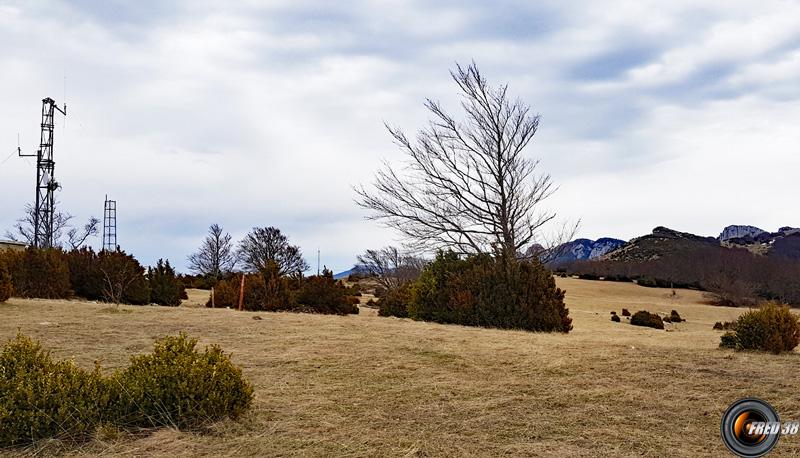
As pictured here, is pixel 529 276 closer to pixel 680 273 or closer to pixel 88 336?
pixel 88 336

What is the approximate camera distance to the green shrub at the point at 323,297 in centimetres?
1744

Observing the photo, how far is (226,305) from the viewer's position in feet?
59.5

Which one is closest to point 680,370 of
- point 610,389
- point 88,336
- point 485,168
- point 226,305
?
point 610,389

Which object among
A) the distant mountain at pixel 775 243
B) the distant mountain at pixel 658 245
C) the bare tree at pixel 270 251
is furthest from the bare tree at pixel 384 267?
the distant mountain at pixel 775 243

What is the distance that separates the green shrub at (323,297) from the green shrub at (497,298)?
224 cm

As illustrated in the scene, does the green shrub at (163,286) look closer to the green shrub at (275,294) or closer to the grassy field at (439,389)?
the green shrub at (275,294)

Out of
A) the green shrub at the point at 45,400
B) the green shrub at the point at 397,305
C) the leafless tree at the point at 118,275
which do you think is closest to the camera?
the green shrub at the point at 45,400

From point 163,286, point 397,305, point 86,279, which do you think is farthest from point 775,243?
point 86,279

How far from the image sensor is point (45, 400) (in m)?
4.89

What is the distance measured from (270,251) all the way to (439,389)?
44454 millimetres

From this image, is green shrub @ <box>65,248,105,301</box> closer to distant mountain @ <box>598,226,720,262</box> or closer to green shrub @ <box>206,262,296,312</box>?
green shrub @ <box>206,262,296,312</box>

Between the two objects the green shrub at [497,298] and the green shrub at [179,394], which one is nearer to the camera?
the green shrub at [179,394]

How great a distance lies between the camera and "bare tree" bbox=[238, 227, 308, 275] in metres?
48.9

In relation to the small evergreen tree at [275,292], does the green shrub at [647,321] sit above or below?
below
